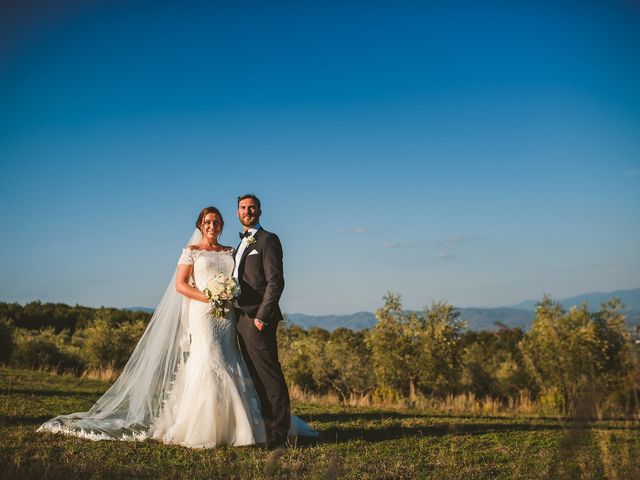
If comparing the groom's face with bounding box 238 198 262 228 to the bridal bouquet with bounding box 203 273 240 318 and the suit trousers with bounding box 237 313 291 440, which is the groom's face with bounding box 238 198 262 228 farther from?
the suit trousers with bounding box 237 313 291 440

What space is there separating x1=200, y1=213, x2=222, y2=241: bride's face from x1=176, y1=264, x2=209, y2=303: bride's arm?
59 centimetres

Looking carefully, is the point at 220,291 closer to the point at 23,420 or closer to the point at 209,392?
the point at 209,392

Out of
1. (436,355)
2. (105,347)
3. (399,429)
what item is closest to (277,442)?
(399,429)

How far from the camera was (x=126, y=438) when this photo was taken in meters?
7.04

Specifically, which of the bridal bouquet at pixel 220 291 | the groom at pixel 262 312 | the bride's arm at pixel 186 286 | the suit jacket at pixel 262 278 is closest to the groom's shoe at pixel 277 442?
the groom at pixel 262 312

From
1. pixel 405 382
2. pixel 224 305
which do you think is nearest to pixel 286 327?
pixel 405 382

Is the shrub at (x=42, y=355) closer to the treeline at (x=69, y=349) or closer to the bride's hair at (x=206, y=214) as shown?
the treeline at (x=69, y=349)

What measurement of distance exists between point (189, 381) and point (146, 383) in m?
1.08

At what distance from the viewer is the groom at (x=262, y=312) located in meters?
7.09

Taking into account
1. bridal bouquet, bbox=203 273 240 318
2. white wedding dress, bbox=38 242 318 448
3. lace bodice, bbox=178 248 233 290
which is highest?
lace bodice, bbox=178 248 233 290

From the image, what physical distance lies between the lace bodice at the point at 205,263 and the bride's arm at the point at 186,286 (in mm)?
79

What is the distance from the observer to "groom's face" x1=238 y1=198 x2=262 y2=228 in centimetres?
755

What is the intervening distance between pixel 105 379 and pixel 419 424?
11.7 m

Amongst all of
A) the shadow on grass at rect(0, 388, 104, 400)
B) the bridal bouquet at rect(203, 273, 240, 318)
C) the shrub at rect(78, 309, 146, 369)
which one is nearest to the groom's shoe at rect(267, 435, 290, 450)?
the bridal bouquet at rect(203, 273, 240, 318)
